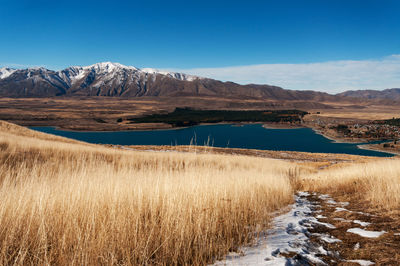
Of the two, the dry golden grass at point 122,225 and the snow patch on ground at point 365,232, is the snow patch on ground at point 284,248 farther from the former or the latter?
the snow patch on ground at point 365,232

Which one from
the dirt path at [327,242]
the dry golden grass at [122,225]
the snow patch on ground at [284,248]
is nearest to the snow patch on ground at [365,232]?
the dirt path at [327,242]

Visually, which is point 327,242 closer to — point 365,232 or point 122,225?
point 365,232

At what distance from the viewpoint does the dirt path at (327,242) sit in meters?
2.81

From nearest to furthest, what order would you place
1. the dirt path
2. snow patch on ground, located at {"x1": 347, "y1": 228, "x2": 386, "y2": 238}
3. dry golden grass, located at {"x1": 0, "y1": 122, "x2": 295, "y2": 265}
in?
dry golden grass, located at {"x1": 0, "y1": 122, "x2": 295, "y2": 265} → the dirt path → snow patch on ground, located at {"x1": 347, "y1": 228, "x2": 386, "y2": 238}

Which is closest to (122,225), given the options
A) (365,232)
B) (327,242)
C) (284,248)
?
(284,248)

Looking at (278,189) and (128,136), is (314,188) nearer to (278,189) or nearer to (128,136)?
(278,189)

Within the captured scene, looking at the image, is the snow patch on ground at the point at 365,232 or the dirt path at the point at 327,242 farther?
the snow patch on ground at the point at 365,232

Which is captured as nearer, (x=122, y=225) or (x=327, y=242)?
(x=122, y=225)

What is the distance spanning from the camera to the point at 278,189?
23.1ft

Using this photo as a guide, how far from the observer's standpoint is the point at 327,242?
3439 mm

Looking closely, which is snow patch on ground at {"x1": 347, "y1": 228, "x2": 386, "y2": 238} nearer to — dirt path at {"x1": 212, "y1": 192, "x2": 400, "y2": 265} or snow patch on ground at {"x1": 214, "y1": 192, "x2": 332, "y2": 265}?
dirt path at {"x1": 212, "y1": 192, "x2": 400, "y2": 265}

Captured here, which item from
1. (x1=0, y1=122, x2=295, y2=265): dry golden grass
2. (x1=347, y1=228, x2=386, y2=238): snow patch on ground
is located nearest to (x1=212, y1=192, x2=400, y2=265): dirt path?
(x1=347, y1=228, x2=386, y2=238): snow patch on ground

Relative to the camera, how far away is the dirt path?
281 centimetres

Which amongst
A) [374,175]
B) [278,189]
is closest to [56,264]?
[278,189]
